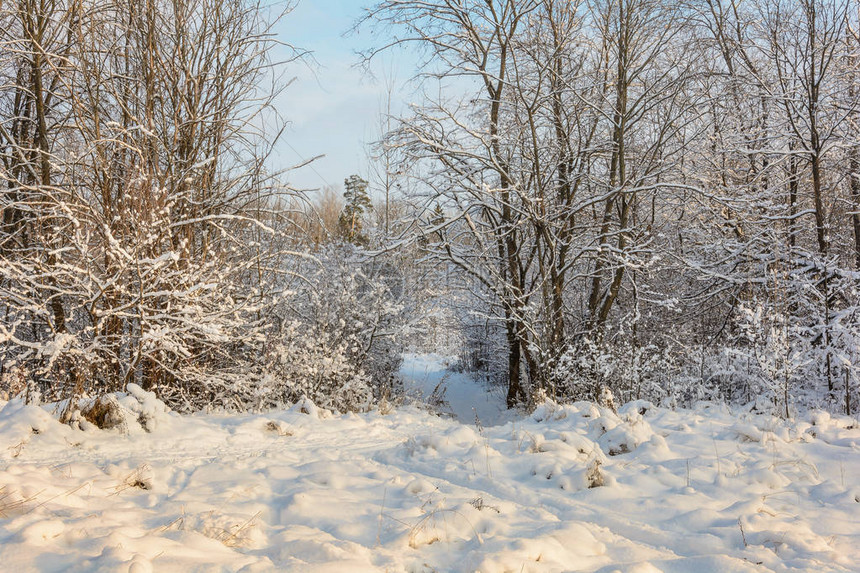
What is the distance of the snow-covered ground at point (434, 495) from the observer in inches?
86.0

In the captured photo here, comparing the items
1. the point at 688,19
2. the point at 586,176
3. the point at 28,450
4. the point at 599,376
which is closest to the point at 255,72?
the point at 28,450

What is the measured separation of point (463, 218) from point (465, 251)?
68 cm

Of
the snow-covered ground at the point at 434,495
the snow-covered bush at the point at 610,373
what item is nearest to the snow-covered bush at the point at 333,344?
the snow-covered ground at the point at 434,495

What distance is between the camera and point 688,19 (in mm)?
9883

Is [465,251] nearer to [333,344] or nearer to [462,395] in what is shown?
[333,344]

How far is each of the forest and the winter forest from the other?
0.21 feet

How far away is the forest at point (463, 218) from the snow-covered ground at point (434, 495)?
1093 millimetres

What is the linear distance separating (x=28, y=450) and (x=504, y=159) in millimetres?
8860

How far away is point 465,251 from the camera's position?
10.6 metres

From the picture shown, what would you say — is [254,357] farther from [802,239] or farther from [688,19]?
[802,239]

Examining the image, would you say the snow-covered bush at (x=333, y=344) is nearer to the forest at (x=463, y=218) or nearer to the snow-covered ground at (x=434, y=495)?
the forest at (x=463, y=218)

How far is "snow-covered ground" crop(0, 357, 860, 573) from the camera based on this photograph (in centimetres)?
219

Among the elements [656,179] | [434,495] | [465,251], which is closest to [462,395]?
[465,251]

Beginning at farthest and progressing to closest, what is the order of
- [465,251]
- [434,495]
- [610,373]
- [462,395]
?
[462,395] < [465,251] < [610,373] < [434,495]
